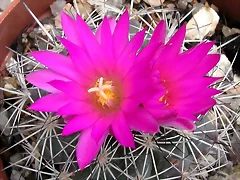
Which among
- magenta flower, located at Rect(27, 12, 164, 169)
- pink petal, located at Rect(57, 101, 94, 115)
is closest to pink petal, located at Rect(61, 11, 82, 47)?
magenta flower, located at Rect(27, 12, 164, 169)

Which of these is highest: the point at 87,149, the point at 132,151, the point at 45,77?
the point at 45,77

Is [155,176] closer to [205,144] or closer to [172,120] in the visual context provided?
[205,144]

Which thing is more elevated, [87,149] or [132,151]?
[87,149]

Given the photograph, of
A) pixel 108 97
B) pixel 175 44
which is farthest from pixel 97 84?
pixel 175 44

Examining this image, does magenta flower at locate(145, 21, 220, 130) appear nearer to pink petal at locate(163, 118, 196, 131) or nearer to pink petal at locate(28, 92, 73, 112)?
pink petal at locate(163, 118, 196, 131)

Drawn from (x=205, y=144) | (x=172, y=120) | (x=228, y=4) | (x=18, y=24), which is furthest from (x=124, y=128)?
(x=228, y=4)

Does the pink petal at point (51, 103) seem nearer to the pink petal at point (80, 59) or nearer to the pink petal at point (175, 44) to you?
the pink petal at point (80, 59)

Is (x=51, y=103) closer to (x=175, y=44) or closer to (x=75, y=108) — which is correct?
(x=75, y=108)
